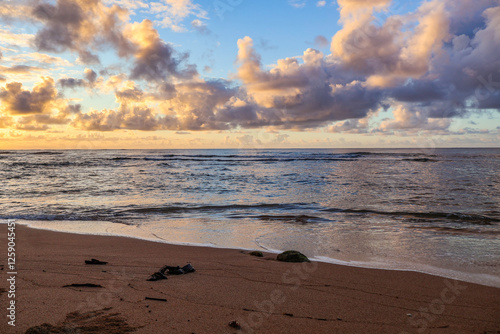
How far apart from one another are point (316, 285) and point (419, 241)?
15.4 feet

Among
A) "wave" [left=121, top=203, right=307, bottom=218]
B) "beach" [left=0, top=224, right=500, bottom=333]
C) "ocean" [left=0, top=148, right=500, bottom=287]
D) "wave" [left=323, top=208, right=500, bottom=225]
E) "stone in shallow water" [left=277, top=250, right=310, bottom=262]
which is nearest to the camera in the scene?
"beach" [left=0, top=224, right=500, bottom=333]

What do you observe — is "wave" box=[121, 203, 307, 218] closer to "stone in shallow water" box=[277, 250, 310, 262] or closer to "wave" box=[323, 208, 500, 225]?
"wave" box=[323, 208, 500, 225]

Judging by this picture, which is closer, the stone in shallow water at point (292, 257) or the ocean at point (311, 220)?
the stone in shallow water at point (292, 257)

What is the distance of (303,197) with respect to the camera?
54.2 feet

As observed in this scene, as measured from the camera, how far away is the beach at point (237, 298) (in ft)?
11.1

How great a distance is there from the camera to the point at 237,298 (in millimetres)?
4133

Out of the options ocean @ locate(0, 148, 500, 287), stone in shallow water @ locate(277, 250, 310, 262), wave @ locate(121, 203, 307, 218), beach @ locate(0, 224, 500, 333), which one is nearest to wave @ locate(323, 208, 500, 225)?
ocean @ locate(0, 148, 500, 287)

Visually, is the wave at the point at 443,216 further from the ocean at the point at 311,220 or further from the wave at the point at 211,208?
the wave at the point at 211,208

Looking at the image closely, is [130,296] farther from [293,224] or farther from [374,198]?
[374,198]

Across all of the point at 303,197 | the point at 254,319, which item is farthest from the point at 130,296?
the point at 303,197

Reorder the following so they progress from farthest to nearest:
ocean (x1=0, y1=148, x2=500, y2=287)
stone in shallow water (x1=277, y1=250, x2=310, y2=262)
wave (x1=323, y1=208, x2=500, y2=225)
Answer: wave (x1=323, y1=208, x2=500, y2=225) → ocean (x1=0, y1=148, x2=500, y2=287) → stone in shallow water (x1=277, y1=250, x2=310, y2=262)

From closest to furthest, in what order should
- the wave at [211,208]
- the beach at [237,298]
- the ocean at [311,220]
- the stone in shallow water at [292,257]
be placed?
the beach at [237,298] → the stone in shallow water at [292,257] → the ocean at [311,220] → the wave at [211,208]

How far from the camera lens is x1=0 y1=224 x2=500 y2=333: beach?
3396 millimetres

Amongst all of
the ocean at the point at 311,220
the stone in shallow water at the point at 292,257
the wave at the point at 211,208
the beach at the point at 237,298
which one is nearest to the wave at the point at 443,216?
the ocean at the point at 311,220
